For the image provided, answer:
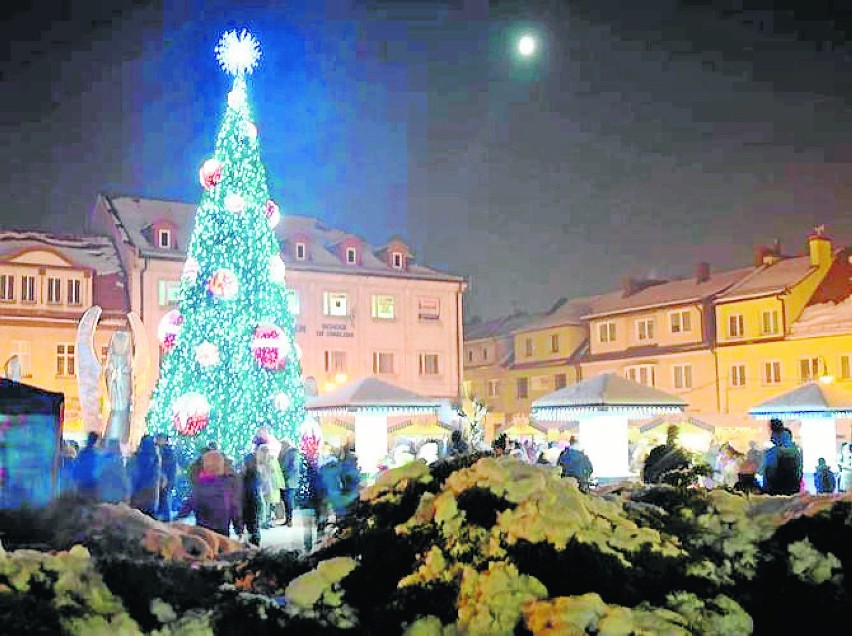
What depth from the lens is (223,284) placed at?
21.3 metres

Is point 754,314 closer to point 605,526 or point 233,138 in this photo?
point 233,138

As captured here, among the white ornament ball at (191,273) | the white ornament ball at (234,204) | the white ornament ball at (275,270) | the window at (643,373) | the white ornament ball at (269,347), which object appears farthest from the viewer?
the window at (643,373)

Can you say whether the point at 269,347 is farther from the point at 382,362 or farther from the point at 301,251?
the point at 382,362

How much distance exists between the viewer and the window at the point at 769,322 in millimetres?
46719

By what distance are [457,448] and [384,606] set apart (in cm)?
997

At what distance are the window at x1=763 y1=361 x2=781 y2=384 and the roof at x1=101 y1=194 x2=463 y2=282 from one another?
15.1 m

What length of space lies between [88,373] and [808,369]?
3369 cm

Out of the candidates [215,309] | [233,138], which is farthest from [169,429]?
[233,138]

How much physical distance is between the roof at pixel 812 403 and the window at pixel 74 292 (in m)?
28.6

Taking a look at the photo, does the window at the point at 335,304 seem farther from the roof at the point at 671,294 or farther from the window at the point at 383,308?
the roof at the point at 671,294

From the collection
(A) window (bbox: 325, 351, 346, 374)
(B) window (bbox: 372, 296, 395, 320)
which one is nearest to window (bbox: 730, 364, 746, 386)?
(B) window (bbox: 372, 296, 395, 320)

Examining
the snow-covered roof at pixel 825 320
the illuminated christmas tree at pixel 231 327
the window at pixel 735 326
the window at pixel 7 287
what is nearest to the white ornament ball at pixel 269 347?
the illuminated christmas tree at pixel 231 327

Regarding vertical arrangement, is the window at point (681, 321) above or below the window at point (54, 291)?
below

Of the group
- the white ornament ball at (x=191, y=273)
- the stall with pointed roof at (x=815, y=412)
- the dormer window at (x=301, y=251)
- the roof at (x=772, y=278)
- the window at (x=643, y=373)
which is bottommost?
Answer: the stall with pointed roof at (x=815, y=412)
